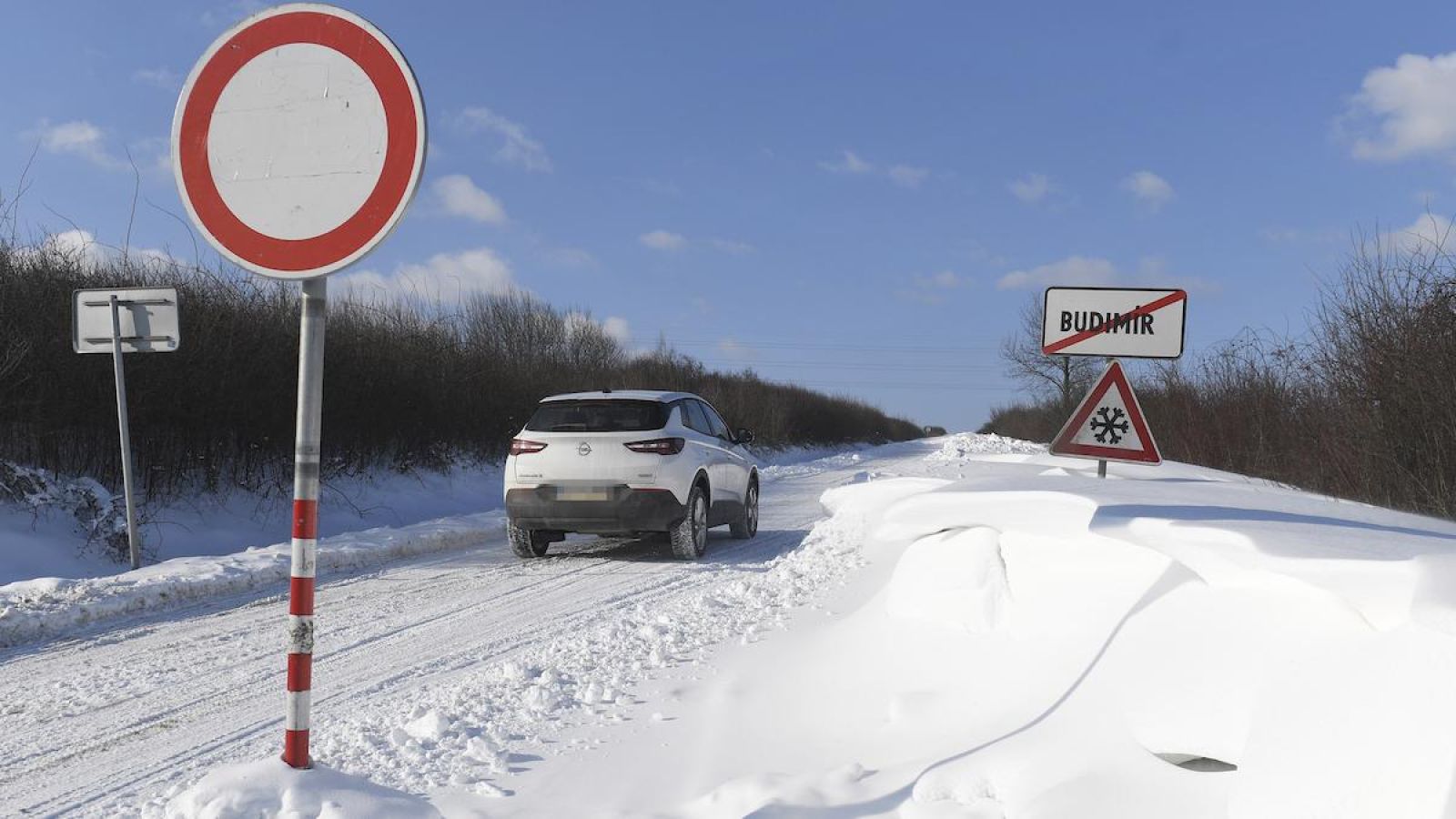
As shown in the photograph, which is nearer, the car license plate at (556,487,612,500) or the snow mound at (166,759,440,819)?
the snow mound at (166,759,440,819)

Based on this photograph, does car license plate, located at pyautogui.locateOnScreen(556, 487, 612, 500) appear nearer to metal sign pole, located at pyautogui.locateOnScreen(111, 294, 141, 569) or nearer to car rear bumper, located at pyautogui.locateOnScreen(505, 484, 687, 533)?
car rear bumper, located at pyautogui.locateOnScreen(505, 484, 687, 533)

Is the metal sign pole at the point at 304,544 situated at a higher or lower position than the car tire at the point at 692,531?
higher

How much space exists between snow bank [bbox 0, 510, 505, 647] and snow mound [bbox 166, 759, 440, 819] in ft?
17.4

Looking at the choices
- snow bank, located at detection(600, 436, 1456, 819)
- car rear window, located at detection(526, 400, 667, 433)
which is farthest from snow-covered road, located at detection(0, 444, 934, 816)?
car rear window, located at detection(526, 400, 667, 433)

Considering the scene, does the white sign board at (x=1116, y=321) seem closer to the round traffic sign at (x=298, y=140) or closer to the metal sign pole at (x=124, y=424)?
the round traffic sign at (x=298, y=140)

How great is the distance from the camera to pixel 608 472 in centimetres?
955

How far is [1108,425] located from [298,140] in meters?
5.91

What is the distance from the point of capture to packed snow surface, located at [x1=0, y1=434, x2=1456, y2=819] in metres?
2.60

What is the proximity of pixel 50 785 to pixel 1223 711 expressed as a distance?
14.5 ft

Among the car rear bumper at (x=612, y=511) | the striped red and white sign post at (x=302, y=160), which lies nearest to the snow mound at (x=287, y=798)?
the striped red and white sign post at (x=302, y=160)

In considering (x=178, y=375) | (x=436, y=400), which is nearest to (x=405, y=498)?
(x=436, y=400)

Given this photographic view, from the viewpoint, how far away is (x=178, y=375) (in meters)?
12.5

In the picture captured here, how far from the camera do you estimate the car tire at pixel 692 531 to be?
9695mm

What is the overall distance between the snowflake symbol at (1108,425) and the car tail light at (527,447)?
17.7 ft
